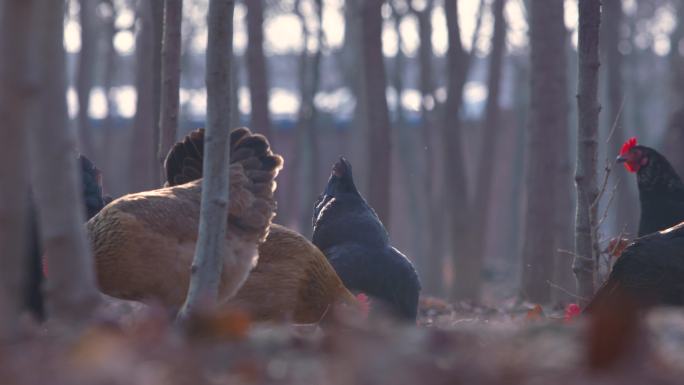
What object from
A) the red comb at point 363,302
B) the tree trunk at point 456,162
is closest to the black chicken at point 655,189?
the red comb at point 363,302

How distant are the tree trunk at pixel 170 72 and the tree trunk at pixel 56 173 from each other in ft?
13.2

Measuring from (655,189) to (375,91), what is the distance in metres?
3.95

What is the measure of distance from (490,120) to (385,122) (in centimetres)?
674

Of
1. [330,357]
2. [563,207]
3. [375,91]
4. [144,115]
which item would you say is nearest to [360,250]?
[375,91]

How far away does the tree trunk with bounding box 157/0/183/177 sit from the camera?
774cm

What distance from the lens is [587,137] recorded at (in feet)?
23.7

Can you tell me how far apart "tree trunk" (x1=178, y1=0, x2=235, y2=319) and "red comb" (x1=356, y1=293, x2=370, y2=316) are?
81.5 inches

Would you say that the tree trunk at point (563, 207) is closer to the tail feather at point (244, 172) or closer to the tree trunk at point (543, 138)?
the tree trunk at point (543, 138)

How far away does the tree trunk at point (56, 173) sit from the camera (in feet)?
12.0

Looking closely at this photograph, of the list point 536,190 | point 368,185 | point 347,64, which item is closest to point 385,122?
point 368,185

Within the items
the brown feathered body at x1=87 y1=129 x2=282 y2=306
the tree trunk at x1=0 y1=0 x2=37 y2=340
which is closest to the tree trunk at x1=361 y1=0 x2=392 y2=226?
the brown feathered body at x1=87 y1=129 x2=282 y2=306

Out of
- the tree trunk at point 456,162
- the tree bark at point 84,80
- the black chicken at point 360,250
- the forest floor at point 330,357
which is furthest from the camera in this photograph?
the tree bark at point 84,80

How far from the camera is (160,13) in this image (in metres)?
9.03

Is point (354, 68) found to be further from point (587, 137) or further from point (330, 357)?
point (330, 357)
